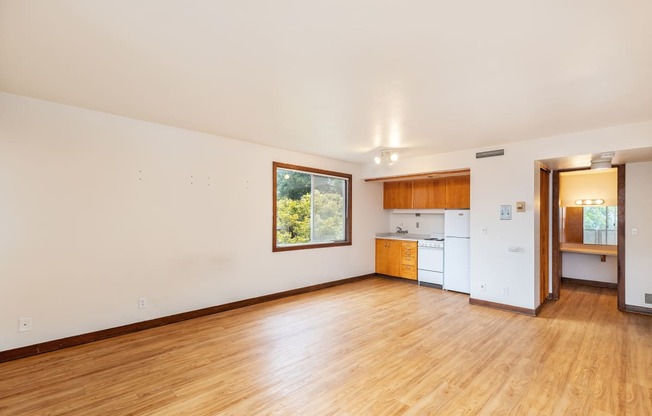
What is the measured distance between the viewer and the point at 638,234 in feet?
Answer: 14.3

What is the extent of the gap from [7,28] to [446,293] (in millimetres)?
5913

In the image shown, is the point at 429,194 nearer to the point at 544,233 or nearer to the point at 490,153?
the point at 490,153

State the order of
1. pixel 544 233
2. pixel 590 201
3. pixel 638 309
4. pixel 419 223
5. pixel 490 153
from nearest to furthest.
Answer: pixel 638 309, pixel 490 153, pixel 544 233, pixel 590 201, pixel 419 223

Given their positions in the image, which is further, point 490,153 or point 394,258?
point 394,258

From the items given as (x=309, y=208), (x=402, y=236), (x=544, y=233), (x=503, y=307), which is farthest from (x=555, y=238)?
(x=309, y=208)

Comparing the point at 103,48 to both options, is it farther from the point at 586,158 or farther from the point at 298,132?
the point at 586,158

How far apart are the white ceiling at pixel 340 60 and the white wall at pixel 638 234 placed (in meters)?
1.56

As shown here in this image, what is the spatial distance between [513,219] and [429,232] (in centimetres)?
226

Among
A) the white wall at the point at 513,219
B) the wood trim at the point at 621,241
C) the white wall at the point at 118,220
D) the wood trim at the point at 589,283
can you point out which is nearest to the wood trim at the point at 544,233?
the white wall at the point at 513,219

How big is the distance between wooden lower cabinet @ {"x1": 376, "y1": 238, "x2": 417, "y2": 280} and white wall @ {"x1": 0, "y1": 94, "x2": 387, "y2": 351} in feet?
8.60

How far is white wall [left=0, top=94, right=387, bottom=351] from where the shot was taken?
2.88 m

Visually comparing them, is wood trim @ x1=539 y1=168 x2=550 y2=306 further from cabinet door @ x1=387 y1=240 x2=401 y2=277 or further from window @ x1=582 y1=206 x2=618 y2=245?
cabinet door @ x1=387 y1=240 x2=401 y2=277

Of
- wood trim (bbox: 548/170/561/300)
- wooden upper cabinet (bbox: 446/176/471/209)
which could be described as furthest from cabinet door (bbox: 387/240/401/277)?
wood trim (bbox: 548/170/561/300)

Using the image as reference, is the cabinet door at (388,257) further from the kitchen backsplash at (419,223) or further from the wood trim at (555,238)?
the wood trim at (555,238)
